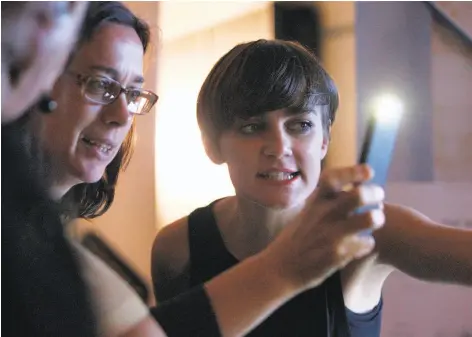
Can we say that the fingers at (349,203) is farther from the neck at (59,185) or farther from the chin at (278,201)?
the neck at (59,185)

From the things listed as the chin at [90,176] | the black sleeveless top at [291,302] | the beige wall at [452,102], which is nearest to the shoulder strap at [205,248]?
the black sleeveless top at [291,302]

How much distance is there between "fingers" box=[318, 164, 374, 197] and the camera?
0.44 metres

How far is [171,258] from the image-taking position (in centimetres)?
51

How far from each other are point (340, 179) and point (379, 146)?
0.24 ft

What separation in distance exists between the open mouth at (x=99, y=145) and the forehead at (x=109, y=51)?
7 centimetres

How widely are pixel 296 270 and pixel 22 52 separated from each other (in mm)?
336

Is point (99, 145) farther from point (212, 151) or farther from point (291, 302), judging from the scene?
point (291, 302)

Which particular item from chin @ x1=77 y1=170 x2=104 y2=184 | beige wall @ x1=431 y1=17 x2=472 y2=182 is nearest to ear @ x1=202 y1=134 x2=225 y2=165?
chin @ x1=77 y1=170 x2=104 y2=184

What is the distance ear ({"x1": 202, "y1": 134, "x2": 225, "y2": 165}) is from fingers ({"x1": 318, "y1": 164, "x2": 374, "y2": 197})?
0.11 meters

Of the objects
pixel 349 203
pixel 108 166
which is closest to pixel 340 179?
pixel 349 203

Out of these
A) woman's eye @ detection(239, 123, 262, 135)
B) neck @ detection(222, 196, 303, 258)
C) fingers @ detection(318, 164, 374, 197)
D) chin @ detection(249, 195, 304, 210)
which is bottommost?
neck @ detection(222, 196, 303, 258)

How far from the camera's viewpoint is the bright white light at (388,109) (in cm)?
52

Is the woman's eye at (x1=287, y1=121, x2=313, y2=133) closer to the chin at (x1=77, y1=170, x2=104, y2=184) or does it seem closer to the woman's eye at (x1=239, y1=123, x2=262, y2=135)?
the woman's eye at (x1=239, y1=123, x2=262, y2=135)

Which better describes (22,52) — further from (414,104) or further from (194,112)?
(414,104)
